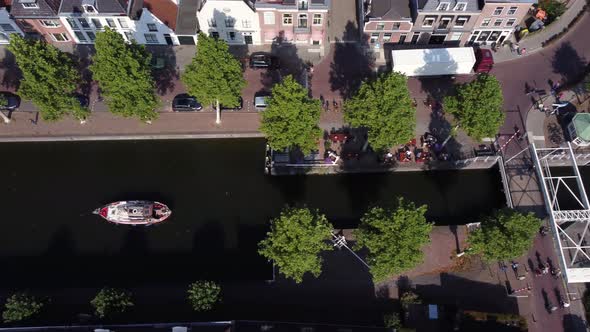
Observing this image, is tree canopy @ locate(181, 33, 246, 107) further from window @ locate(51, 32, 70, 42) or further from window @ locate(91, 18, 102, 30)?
window @ locate(51, 32, 70, 42)

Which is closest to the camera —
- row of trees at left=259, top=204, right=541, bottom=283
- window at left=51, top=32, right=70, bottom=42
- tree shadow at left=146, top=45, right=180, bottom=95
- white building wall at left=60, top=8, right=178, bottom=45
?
row of trees at left=259, top=204, right=541, bottom=283

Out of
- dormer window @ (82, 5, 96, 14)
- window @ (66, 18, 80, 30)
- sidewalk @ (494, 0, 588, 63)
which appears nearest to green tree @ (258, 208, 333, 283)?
dormer window @ (82, 5, 96, 14)

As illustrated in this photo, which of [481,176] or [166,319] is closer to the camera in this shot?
A: [166,319]

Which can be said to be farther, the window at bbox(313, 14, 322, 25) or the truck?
the truck

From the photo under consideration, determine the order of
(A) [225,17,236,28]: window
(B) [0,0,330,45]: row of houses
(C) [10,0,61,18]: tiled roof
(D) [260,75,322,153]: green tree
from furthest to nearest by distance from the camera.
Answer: (A) [225,17,236,28]: window < (C) [10,0,61,18]: tiled roof < (B) [0,0,330,45]: row of houses < (D) [260,75,322,153]: green tree

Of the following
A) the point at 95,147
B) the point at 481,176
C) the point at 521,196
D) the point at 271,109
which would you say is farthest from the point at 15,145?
the point at 521,196

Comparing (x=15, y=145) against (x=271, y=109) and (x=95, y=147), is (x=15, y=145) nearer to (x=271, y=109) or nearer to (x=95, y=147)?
(x=95, y=147)

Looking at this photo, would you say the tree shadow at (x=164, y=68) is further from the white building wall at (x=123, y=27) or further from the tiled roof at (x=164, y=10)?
the tiled roof at (x=164, y=10)
